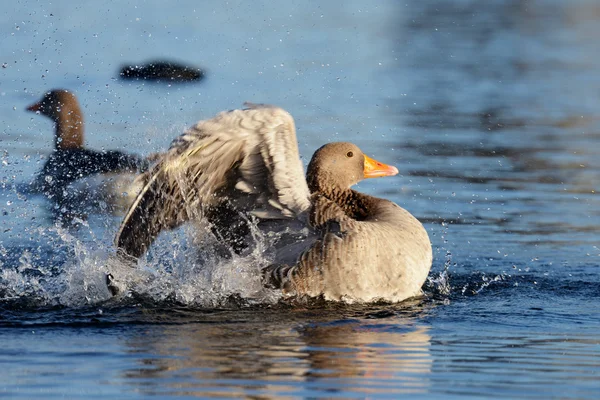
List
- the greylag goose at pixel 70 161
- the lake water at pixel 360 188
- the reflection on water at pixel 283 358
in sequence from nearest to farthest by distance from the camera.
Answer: the reflection on water at pixel 283 358
the lake water at pixel 360 188
the greylag goose at pixel 70 161

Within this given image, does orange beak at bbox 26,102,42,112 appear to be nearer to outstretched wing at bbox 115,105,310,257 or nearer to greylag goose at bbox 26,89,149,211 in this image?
greylag goose at bbox 26,89,149,211

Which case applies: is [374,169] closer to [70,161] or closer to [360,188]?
[360,188]

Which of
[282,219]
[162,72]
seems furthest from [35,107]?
[282,219]

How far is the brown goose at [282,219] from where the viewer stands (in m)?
7.71

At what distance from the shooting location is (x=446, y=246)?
33.9 ft

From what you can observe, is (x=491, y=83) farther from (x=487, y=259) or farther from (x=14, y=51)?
(x=487, y=259)

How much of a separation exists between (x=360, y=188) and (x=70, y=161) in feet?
12.7

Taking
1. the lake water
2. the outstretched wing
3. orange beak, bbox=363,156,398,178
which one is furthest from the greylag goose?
the outstretched wing

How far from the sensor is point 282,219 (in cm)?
830

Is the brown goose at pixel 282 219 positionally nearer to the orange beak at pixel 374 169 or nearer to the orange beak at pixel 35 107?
the orange beak at pixel 374 169

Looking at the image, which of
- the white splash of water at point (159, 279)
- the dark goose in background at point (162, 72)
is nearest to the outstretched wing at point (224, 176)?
the white splash of water at point (159, 279)

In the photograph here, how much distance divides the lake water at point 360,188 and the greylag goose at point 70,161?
29 centimetres

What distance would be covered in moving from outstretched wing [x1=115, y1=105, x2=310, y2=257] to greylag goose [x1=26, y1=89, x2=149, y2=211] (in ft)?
13.4

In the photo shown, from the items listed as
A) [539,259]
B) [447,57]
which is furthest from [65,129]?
[447,57]
